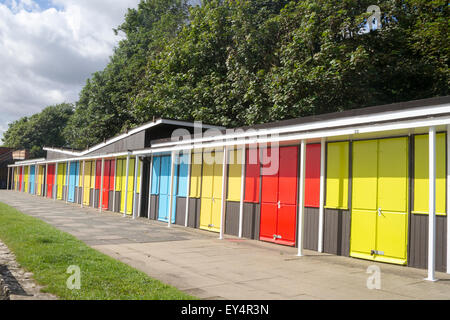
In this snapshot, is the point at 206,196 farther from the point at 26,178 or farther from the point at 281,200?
the point at 26,178

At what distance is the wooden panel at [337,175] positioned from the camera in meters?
8.91

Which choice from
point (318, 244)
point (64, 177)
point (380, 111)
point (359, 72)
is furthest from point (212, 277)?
point (64, 177)

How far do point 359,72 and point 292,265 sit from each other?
1141 cm

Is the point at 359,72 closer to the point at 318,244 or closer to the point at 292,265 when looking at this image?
the point at 318,244

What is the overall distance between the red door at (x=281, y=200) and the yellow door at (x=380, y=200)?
1757 mm

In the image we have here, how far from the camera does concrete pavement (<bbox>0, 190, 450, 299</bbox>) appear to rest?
18.3ft

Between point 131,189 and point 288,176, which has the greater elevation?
point 288,176

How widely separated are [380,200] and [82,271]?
5924 millimetres

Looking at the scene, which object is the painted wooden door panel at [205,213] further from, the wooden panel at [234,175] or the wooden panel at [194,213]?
the wooden panel at [234,175]

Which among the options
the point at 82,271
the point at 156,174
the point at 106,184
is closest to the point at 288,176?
the point at 82,271

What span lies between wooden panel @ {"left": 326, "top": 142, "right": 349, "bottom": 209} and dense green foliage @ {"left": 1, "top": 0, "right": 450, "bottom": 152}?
8.15 meters

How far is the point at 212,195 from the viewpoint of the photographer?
12930mm

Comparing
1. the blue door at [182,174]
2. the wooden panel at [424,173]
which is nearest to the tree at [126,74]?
the blue door at [182,174]
